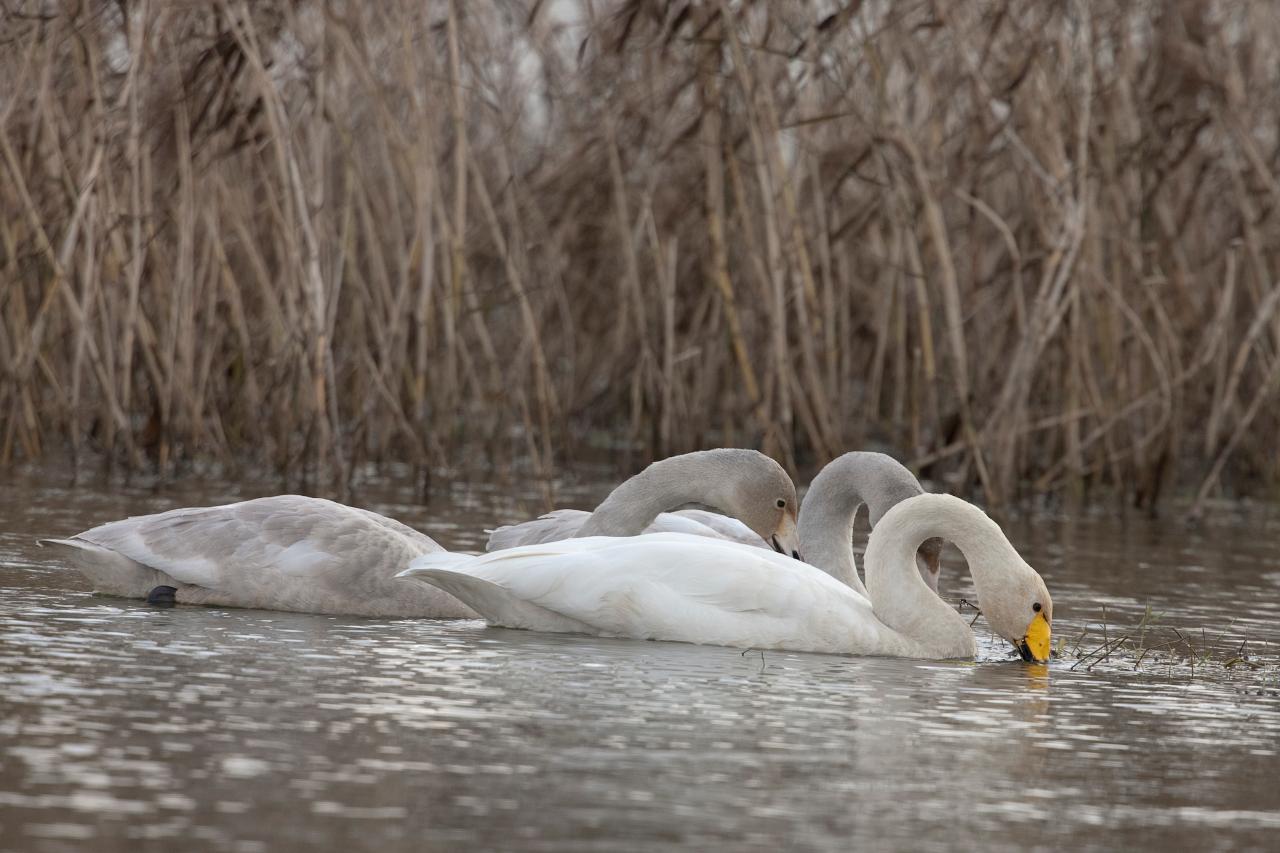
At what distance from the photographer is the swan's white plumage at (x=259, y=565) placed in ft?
24.2

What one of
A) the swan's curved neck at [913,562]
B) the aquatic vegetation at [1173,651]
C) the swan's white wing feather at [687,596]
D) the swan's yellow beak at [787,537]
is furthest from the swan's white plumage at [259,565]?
the aquatic vegetation at [1173,651]

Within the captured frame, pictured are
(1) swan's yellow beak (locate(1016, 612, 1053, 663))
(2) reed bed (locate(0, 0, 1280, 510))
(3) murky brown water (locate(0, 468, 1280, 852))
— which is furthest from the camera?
(2) reed bed (locate(0, 0, 1280, 510))

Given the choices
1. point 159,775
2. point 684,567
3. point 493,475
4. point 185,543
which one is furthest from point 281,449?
point 159,775

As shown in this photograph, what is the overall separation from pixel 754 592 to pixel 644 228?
853 cm

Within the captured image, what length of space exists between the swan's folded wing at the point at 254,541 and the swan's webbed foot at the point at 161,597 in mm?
73

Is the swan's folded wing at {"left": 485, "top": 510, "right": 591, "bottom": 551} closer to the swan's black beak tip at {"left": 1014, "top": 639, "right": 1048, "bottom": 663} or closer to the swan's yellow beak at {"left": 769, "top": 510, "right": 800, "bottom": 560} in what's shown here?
the swan's yellow beak at {"left": 769, "top": 510, "right": 800, "bottom": 560}

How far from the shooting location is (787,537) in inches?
313

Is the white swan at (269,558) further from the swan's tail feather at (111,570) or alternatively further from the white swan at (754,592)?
the white swan at (754,592)

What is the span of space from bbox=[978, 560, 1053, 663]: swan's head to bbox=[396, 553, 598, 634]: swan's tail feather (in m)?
1.32

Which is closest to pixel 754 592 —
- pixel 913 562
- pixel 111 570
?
pixel 913 562

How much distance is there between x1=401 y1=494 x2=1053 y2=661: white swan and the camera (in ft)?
22.6

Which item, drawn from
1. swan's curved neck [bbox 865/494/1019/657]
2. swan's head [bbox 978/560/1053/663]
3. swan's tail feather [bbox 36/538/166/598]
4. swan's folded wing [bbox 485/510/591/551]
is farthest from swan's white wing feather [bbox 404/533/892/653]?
swan's folded wing [bbox 485/510/591/551]

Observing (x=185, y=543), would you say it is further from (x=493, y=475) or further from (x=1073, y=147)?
(x=1073, y=147)

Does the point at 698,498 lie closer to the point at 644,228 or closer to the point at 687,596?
the point at 687,596
